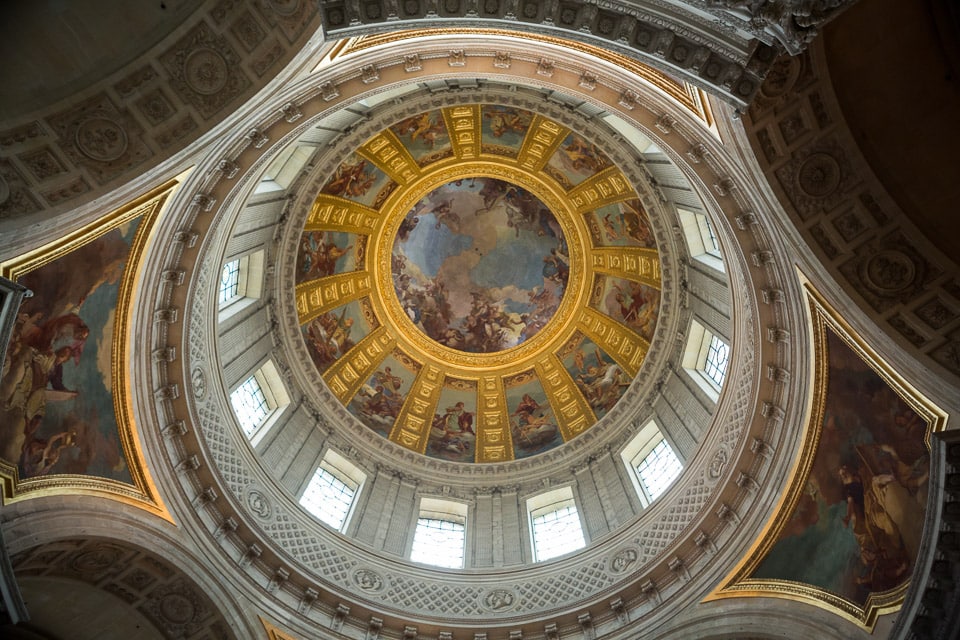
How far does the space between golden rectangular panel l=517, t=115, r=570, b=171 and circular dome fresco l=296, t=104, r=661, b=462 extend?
0.05 m

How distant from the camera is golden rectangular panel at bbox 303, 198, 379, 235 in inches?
909

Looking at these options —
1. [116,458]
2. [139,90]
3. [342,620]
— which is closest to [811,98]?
[139,90]

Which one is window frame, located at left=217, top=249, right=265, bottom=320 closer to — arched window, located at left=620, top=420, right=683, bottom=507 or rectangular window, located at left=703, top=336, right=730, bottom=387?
arched window, located at left=620, top=420, right=683, bottom=507

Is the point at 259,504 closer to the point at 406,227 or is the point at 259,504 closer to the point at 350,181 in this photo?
the point at 350,181

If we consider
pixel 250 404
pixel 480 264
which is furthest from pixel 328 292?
pixel 480 264

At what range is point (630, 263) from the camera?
24656mm

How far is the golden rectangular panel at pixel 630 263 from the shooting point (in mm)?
23312

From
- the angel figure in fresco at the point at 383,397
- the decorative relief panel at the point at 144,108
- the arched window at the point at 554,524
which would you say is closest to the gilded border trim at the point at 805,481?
the arched window at the point at 554,524

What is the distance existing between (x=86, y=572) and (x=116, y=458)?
7.52 feet

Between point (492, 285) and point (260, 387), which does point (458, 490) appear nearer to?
point (260, 387)

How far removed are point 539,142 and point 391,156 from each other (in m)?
5.26

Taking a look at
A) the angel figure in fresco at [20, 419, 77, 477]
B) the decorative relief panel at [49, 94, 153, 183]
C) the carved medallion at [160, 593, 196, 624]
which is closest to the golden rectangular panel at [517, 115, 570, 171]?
the decorative relief panel at [49, 94, 153, 183]

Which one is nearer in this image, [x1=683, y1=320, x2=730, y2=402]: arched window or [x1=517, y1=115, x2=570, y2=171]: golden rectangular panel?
[x1=683, y1=320, x2=730, y2=402]: arched window

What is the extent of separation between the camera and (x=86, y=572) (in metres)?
12.8
